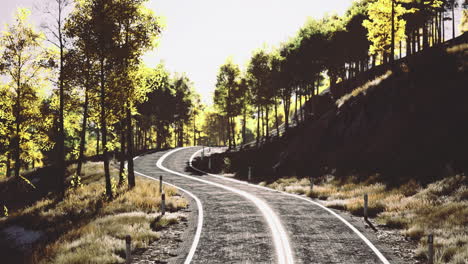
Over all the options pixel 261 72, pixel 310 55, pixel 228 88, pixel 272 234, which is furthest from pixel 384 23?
pixel 272 234

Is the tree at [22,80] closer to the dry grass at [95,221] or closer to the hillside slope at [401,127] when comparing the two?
the dry grass at [95,221]

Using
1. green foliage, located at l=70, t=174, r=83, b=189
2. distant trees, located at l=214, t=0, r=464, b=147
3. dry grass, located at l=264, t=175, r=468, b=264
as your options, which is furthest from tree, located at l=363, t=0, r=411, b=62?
green foliage, located at l=70, t=174, r=83, b=189

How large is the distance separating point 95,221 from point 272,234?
6937 millimetres

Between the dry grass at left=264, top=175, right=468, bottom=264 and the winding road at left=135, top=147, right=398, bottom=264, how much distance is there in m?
1.38

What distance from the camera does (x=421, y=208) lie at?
1459cm

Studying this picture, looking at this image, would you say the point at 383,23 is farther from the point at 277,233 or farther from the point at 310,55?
the point at 277,233

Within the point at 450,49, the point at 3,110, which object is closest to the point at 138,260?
the point at 3,110

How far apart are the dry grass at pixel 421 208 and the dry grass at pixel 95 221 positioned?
8.59 m

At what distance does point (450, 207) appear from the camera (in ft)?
44.4

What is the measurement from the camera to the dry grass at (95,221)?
1025 centimetres

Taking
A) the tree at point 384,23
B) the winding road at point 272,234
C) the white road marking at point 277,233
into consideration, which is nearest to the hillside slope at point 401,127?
the tree at point 384,23

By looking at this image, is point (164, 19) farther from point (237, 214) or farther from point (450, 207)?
point (450, 207)

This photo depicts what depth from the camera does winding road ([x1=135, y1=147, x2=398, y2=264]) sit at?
9766mm

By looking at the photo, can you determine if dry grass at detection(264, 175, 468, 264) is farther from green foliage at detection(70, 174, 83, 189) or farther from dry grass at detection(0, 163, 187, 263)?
green foliage at detection(70, 174, 83, 189)
